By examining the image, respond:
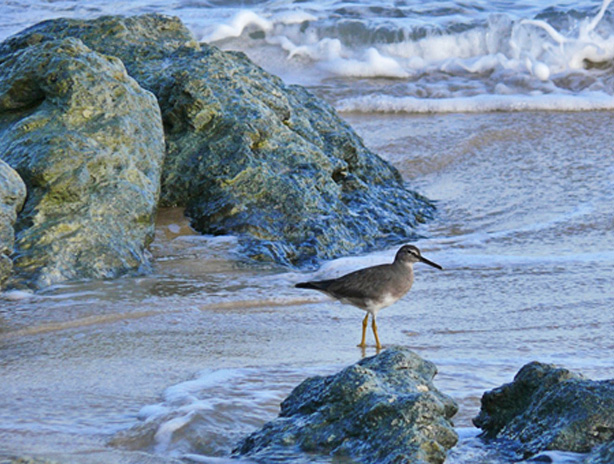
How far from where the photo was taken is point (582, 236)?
6777mm

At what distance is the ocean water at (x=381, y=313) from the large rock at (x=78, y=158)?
26cm

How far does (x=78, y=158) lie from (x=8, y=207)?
67 cm

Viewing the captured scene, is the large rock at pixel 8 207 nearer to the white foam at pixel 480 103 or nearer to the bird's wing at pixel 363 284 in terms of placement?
the bird's wing at pixel 363 284

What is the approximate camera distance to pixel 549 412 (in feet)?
10.7

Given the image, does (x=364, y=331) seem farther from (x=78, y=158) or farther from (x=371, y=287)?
(x=78, y=158)

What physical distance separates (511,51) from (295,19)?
3.68m

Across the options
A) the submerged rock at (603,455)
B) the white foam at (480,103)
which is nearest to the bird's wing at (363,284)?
the submerged rock at (603,455)

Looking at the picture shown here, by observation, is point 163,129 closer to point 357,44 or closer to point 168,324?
point 168,324

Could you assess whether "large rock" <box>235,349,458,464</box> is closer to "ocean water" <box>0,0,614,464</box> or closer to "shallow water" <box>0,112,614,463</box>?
"ocean water" <box>0,0,614,464</box>

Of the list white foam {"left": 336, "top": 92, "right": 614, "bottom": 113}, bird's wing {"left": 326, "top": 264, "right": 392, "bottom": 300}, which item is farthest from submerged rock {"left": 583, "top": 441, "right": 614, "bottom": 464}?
white foam {"left": 336, "top": 92, "right": 614, "bottom": 113}

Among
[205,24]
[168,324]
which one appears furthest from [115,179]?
[205,24]

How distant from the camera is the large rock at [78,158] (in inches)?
220

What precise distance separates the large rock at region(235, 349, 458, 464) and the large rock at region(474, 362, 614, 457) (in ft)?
0.62

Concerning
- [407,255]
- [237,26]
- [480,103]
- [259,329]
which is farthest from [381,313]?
[237,26]
